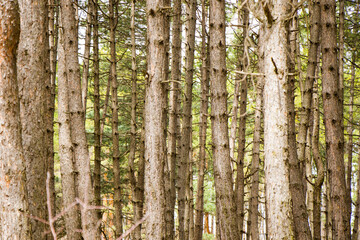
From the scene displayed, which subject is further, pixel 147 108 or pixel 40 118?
pixel 147 108

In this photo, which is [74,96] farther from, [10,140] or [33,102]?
[10,140]

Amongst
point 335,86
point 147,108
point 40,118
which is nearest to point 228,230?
point 147,108

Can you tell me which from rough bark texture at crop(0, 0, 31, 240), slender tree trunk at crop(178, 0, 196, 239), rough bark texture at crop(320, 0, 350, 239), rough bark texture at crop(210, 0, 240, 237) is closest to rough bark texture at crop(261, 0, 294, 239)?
rough bark texture at crop(210, 0, 240, 237)

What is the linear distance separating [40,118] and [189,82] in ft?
16.3

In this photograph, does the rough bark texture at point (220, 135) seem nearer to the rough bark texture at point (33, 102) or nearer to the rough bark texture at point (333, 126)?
the rough bark texture at point (333, 126)

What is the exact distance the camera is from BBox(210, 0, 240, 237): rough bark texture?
A: 5.67 metres

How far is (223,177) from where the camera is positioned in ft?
18.7

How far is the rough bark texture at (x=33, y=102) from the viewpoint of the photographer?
4.23 m

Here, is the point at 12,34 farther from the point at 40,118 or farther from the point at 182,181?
the point at 182,181

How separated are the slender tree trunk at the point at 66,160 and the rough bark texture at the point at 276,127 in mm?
3501

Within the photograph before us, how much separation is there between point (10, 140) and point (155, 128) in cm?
222

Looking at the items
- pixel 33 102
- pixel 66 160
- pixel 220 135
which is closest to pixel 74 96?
pixel 66 160

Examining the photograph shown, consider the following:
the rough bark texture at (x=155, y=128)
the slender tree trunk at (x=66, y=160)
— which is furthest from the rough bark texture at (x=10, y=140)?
the slender tree trunk at (x=66, y=160)

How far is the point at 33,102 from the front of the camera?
14.0 feet
